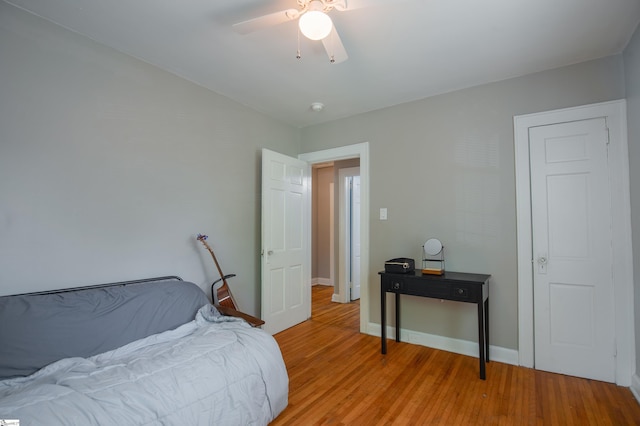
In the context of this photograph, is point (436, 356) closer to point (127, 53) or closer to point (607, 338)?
point (607, 338)

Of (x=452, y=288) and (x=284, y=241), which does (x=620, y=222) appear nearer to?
(x=452, y=288)

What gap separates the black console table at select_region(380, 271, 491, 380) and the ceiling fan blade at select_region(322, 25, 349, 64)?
1971 millimetres

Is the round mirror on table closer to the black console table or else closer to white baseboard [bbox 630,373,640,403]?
the black console table

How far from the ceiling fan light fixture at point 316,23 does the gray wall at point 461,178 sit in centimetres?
194

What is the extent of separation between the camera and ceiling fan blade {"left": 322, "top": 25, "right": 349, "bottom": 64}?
1820 mm

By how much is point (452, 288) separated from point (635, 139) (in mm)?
1703

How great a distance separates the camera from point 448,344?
9.86ft

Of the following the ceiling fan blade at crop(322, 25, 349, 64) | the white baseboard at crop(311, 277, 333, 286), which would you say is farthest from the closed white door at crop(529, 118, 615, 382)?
the white baseboard at crop(311, 277, 333, 286)

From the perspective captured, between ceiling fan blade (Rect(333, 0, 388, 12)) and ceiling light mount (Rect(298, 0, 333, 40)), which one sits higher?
ceiling fan blade (Rect(333, 0, 388, 12))

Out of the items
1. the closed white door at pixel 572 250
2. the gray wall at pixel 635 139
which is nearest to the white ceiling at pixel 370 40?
the gray wall at pixel 635 139

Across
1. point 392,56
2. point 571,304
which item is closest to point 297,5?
point 392,56

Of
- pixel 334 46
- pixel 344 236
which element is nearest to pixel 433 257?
pixel 344 236

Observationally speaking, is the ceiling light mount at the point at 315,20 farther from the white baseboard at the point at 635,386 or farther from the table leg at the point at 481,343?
the white baseboard at the point at 635,386

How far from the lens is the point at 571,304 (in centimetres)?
251
